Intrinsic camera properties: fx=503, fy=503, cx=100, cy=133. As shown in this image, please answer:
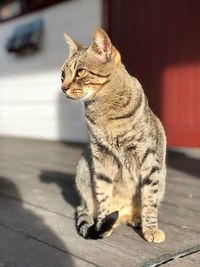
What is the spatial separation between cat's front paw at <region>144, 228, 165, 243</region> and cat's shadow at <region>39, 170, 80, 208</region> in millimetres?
947

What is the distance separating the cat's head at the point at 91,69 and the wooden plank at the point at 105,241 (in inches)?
31.0

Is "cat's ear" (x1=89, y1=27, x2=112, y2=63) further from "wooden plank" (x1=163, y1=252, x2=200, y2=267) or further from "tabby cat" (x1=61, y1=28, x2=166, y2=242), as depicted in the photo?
"wooden plank" (x1=163, y1=252, x2=200, y2=267)

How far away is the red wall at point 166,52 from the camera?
19.5 ft

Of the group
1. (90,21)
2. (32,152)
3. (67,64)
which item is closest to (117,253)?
(67,64)

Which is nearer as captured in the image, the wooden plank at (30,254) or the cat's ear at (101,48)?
the wooden plank at (30,254)

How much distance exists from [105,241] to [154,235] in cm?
27

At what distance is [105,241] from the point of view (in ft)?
8.95

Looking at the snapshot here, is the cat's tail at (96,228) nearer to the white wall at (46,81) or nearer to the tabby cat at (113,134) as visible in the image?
the tabby cat at (113,134)

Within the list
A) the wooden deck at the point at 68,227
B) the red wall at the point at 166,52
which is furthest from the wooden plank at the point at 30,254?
the red wall at the point at 166,52

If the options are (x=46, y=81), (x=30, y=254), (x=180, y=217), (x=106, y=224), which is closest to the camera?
(x=30, y=254)

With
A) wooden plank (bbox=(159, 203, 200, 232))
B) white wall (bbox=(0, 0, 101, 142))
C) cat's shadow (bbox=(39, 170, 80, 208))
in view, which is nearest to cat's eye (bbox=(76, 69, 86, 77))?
wooden plank (bbox=(159, 203, 200, 232))

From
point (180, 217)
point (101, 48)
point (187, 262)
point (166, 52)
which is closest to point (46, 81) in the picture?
point (166, 52)

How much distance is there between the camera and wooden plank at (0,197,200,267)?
96.8 inches

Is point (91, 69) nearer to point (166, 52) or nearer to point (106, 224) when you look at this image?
point (106, 224)
